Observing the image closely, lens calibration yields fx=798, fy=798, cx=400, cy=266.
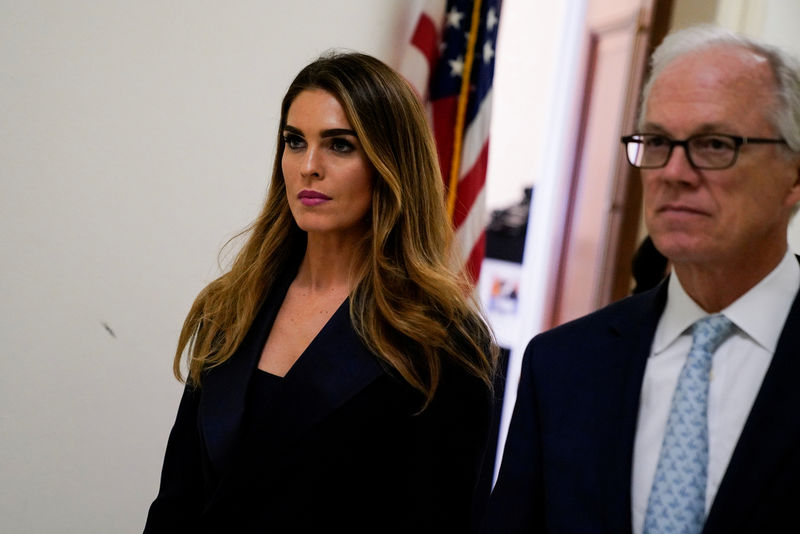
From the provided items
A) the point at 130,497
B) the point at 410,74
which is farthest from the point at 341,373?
the point at 410,74

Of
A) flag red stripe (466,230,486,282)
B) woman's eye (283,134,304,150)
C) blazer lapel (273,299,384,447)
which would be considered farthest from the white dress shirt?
flag red stripe (466,230,486,282)

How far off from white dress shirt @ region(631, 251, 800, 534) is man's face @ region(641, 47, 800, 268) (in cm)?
8

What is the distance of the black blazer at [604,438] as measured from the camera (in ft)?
3.81

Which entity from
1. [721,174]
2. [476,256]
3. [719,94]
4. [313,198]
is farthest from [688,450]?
[476,256]

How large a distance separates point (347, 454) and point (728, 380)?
0.78 metres

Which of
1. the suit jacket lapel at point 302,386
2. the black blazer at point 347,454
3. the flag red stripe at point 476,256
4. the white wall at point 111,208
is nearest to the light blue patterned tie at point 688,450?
the black blazer at point 347,454

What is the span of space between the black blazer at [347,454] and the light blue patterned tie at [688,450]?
0.55 m

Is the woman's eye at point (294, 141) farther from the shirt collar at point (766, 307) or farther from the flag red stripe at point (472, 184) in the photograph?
the flag red stripe at point (472, 184)

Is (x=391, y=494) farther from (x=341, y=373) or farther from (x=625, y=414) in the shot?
(x=625, y=414)

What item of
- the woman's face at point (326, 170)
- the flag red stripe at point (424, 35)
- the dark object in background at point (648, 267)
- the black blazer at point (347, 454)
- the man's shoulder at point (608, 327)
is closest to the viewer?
the man's shoulder at point (608, 327)

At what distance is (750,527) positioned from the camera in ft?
3.76

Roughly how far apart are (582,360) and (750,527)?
0.40m

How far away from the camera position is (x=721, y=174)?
1.24 meters

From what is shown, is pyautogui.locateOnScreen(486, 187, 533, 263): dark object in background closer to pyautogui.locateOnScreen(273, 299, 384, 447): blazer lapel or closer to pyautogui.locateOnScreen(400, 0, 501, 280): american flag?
pyautogui.locateOnScreen(400, 0, 501, 280): american flag
